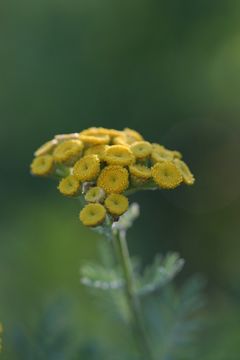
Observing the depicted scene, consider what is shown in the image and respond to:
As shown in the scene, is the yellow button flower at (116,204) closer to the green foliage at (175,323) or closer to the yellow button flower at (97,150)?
the yellow button flower at (97,150)

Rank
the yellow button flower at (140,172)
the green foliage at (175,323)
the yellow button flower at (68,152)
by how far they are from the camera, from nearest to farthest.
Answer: the yellow button flower at (140,172) → the yellow button flower at (68,152) → the green foliage at (175,323)

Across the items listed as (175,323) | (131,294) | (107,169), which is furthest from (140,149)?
(175,323)

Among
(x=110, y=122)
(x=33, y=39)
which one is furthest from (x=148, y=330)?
(x=33, y=39)

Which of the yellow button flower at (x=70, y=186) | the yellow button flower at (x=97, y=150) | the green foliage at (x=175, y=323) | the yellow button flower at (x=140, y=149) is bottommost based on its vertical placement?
the green foliage at (x=175, y=323)

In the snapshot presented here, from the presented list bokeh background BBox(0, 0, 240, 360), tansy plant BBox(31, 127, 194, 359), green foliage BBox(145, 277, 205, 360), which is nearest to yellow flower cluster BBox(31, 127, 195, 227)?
tansy plant BBox(31, 127, 194, 359)

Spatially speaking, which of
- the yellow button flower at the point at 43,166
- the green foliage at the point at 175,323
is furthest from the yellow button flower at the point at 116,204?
the green foliage at the point at 175,323

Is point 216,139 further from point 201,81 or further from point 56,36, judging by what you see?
point 56,36

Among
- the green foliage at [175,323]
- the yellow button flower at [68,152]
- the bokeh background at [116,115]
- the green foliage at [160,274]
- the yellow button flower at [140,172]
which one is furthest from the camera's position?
the bokeh background at [116,115]
